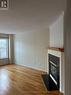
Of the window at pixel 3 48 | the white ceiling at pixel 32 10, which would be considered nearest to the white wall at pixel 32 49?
the window at pixel 3 48

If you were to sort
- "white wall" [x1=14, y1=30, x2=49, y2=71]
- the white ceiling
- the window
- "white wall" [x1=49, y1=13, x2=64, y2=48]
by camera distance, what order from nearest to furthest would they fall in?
the white ceiling → "white wall" [x1=49, y1=13, x2=64, y2=48] → "white wall" [x1=14, y1=30, x2=49, y2=71] → the window

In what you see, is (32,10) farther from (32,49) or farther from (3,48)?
(3,48)

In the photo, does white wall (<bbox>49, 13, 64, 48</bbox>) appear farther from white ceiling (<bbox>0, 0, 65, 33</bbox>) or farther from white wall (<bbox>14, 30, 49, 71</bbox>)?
white wall (<bbox>14, 30, 49, 71</bbox>)

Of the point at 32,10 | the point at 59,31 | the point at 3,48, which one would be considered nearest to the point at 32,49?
the point at 3,48

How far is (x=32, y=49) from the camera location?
24.5 ft

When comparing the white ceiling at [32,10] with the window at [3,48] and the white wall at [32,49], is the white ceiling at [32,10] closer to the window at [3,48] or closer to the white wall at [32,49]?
the white wall at [32,49]

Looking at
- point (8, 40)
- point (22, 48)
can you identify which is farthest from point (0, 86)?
point (8, 40)

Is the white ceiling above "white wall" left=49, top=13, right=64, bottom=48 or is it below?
above

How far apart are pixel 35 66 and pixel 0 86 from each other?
10.1ft

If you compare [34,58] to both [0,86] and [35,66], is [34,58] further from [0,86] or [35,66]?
[0,86]

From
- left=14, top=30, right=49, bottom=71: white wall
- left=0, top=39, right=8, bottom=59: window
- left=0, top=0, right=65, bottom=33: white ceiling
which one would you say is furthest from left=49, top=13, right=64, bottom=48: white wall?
left=0, top=39, right=8, bottom=59: window

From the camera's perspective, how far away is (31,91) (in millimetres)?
3893

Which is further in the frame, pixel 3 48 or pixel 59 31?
pixel 3 48

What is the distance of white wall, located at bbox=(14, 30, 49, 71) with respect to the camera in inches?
262
